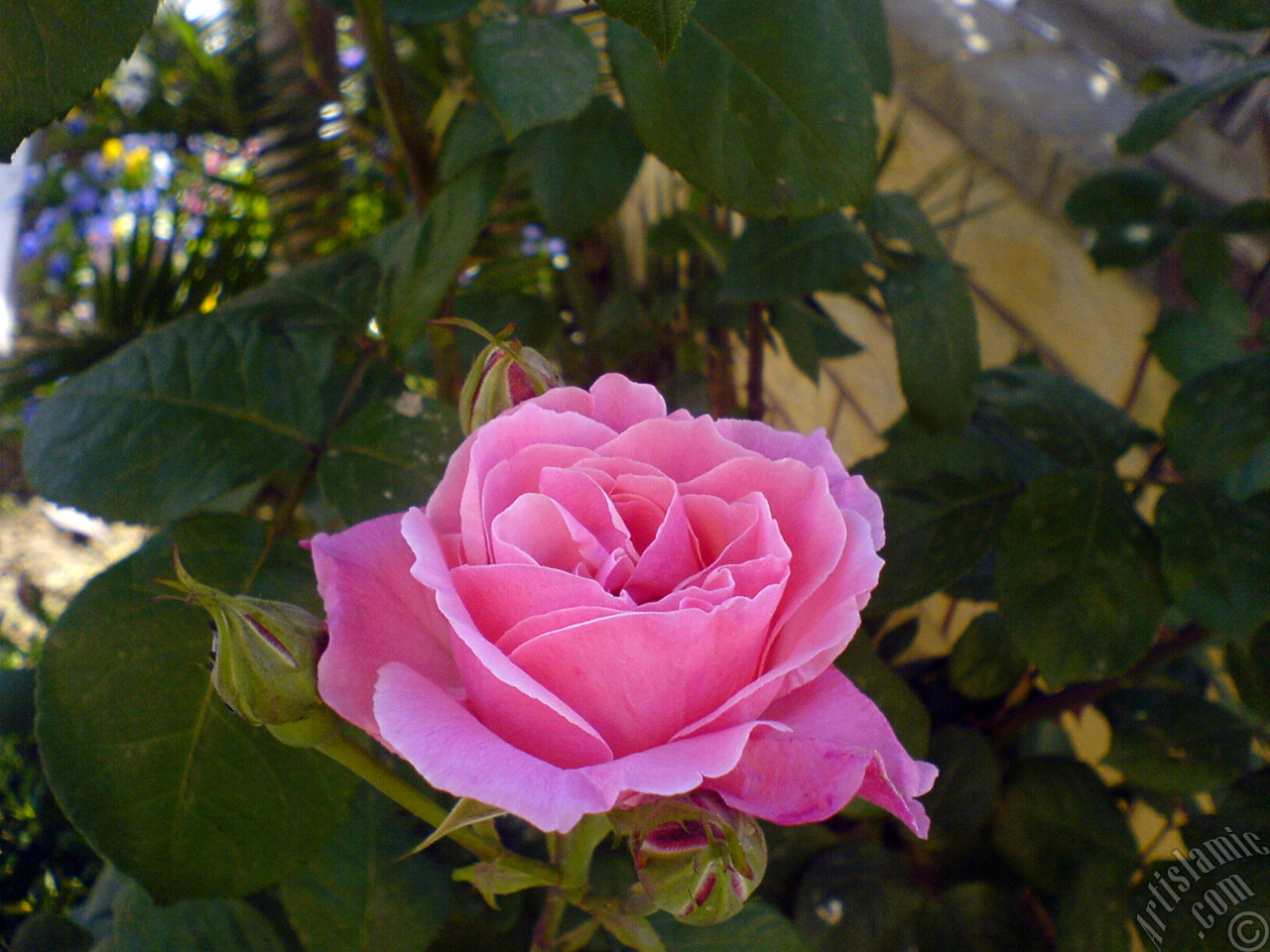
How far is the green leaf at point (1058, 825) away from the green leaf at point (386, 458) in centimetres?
50

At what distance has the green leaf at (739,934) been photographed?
42 cm

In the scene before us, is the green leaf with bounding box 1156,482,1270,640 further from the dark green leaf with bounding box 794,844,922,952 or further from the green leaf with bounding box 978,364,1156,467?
the dark green leaf with bounding box 794,844,922,952

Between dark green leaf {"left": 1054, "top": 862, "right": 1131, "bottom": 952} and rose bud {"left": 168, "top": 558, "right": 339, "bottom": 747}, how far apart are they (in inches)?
21.3

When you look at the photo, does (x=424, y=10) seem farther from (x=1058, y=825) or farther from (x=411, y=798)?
(x=1058, y=825)

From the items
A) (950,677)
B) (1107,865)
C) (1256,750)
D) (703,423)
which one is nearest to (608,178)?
(703,423)

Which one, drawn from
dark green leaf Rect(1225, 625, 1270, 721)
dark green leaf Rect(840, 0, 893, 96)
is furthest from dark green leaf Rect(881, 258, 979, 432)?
dark green leaf Rect(1225, 625, 1270, 721)

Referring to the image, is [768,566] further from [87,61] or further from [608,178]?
[608,178]

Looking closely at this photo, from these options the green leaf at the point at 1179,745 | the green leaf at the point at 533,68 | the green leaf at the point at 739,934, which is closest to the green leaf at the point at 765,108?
the green leaf at the point at 533,68

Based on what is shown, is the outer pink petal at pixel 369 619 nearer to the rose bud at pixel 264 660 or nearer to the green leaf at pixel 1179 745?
the rose bud at pixel 264 660

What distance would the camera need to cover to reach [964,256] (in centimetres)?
99

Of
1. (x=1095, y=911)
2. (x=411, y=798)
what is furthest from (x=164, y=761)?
(x=1095, y=911)

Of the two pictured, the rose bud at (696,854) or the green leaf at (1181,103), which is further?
the green leaf at (1181,103)

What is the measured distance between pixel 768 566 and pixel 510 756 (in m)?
0.08

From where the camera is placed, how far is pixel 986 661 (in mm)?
628
